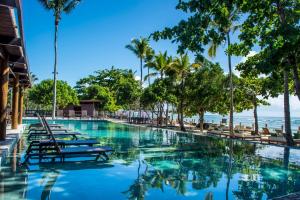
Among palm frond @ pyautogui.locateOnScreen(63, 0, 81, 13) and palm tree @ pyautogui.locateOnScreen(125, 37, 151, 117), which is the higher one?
palm frond @ pyautogui.locateOnScreen(63, 0, 81, 13)

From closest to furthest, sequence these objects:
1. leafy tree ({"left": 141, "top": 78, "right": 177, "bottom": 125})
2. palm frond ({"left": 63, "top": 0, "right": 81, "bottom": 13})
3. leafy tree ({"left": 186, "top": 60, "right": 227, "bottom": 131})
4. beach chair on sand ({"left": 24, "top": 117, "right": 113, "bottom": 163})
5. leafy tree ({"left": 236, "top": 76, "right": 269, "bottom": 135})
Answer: beach chair on sand ({"left": 24, "top": 117, "right": 113, "bottom": 163}) → leafy tree ({"left": 186, "top": 60, "right": 227, "bottom": 131}) → leafy tree ({"left": 236, "top": 76, "right": 269, "bottom": 135}) → leafy tree ({"left": 141, "top": 78, "right": 177, "bottom": 125}) → palm frond ({"left": 63, "top": 0, "right": 81, "bottom": 13})

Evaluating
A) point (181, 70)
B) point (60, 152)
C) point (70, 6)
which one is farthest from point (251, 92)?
point (70, 6)

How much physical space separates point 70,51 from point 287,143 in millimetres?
29966

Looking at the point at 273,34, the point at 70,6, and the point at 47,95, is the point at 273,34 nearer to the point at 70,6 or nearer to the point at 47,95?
the point at 70,6

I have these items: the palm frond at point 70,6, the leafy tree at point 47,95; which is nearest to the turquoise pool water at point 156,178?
the palm frond at point 70,6

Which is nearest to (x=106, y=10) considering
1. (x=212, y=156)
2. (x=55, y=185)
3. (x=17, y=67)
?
(x=17, y=67)

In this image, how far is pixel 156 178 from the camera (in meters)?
8.51

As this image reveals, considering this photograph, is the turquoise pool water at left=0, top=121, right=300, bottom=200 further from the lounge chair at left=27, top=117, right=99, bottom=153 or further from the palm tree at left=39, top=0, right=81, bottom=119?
the palm tree at left=39, top=0, right=81, bottom=119

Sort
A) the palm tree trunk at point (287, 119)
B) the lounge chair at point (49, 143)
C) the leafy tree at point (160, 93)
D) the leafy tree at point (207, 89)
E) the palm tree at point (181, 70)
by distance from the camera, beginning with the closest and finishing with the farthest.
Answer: the lounge chair at point (49, 143) < the palm tree trunk at point (287, 119) < the leafy tree at point (207, 89) < the palm tree at point (181, 70) < the leafy tree at point (160, 93)

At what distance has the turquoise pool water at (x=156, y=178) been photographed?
22.9 ft

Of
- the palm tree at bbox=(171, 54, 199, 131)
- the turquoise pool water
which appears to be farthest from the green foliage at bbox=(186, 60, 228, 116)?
the turquoise pool water

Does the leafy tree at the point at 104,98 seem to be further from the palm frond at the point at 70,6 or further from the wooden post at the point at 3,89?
the wooden post at the point at 3,89

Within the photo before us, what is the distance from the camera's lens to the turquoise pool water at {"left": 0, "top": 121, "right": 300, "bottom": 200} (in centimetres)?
697

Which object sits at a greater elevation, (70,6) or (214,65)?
(70,6)
